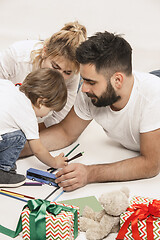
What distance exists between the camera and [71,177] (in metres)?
1.91

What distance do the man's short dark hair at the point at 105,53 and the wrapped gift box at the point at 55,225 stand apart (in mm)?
755

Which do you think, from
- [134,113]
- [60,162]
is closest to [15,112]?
[60,162]

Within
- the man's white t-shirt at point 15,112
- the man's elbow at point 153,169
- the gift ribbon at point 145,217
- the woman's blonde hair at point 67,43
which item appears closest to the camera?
the gift ribbon at point 145,217

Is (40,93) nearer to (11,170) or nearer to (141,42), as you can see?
(11,170)

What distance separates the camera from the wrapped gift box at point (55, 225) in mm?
1497

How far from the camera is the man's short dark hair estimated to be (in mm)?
1912

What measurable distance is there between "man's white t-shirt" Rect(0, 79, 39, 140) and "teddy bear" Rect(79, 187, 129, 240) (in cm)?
53

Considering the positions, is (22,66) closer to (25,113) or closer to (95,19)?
(25,113)

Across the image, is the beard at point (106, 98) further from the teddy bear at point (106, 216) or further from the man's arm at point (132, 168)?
the teddy bear at point (106, 216)

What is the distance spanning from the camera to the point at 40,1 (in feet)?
13.4

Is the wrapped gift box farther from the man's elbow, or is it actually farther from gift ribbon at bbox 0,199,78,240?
the man's elbow

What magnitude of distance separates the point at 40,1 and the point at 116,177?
2.68m

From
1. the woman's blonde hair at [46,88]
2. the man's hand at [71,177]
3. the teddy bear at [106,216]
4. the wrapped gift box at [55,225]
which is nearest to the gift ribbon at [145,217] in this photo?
the teddy bear at [106,216]

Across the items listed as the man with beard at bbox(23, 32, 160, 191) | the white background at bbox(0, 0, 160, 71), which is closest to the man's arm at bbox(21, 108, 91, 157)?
the man with beard at bbox(23, 32, 160, 191)
